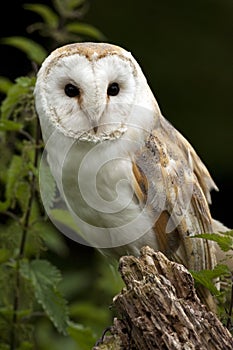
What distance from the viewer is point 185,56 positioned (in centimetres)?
786

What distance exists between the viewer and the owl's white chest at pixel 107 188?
334 centimetres

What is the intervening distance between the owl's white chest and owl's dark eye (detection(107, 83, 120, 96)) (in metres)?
0.18

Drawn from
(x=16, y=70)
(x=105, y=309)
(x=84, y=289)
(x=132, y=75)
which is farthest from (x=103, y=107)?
(x=16, y=70)

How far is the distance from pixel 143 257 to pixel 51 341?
2.32 metres

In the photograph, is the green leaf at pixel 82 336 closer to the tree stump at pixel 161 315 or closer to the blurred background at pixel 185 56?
the tree stump at pixel 161 315

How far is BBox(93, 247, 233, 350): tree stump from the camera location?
2559 mm

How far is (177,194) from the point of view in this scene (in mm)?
3461

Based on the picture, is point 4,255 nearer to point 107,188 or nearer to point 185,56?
point 107,188

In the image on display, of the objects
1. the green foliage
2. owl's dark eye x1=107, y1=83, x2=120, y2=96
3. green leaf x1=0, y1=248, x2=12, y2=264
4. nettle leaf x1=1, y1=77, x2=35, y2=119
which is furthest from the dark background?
owl's dark eye x1=107, y1=83, x2=120, y2=96

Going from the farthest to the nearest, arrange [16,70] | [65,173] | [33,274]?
1. [16,70]
2. [33,274]
3. [65,173]

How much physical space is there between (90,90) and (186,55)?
190 inches

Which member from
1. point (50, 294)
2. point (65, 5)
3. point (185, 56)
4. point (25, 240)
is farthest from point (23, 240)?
point (185, 56)

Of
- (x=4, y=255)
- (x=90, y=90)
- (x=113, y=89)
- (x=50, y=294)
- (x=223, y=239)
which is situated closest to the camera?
(x=223, y=239)

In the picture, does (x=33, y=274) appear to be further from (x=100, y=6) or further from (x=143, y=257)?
(x=100, y=6)
